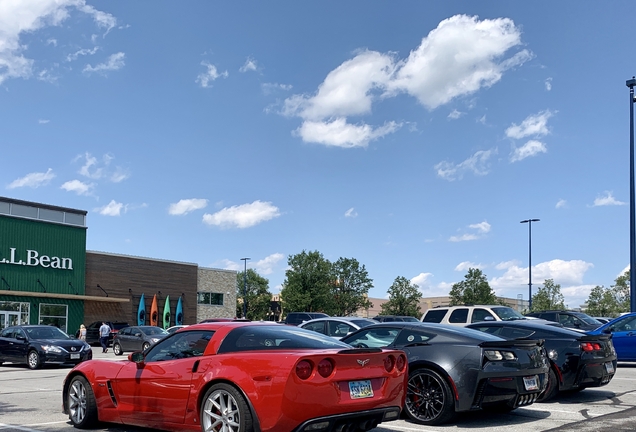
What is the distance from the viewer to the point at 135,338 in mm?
29828

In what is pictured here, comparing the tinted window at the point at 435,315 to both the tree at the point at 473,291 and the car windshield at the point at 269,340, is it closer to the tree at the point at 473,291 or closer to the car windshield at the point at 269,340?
the car windshield at the point at 269,340

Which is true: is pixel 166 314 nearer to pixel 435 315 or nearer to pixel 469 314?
pixel 435 315

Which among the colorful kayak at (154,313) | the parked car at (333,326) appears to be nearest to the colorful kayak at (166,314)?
the colorful kayak at (154,313)

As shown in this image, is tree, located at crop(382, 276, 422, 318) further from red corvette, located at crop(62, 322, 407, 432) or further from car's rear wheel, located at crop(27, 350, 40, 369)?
red corvette, located at crop(62, 322, 407, 432)

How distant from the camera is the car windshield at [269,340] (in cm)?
680

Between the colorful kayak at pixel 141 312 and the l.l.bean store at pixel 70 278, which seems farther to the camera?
the colorful kayak at pixel 141 312

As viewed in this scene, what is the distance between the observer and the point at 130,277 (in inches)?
1873

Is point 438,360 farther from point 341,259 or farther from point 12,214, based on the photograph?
point 341,259

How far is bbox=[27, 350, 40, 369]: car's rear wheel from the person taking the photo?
21.1 meters

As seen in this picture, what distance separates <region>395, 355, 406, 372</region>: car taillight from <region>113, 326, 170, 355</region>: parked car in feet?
77.6

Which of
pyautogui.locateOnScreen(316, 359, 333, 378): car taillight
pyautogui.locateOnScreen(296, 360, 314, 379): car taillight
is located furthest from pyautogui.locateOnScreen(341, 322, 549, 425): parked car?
pyautogui.locateOnScreen(296, 360, 314, 379): car taillight

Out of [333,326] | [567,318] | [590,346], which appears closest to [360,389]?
[590,346]

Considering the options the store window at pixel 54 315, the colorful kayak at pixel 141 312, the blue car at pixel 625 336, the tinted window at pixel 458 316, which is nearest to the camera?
the blue car at pixel 625 336

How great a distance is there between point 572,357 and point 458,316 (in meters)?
9.87
